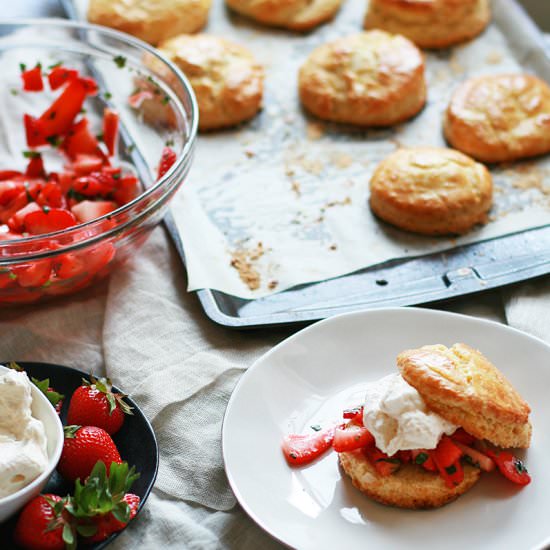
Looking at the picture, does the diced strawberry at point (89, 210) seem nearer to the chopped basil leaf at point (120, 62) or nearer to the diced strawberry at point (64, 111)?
the diced strawberry at point (64, 111)

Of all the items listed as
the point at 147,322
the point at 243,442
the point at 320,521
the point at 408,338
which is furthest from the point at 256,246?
the point at 320,521

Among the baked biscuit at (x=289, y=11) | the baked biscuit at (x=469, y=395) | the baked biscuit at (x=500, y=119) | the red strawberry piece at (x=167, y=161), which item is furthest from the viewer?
the baked biscuit at (x=289, y=11)

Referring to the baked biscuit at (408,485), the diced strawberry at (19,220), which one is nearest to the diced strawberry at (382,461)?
the baked biscuit at (408,485)

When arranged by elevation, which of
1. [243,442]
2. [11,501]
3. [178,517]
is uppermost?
[11,501]

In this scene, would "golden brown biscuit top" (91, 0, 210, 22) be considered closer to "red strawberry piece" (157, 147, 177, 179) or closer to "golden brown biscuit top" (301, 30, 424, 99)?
"golden brown biscuit top" (301, 30, 424, 99)

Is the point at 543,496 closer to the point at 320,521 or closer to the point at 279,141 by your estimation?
the point at 320,521

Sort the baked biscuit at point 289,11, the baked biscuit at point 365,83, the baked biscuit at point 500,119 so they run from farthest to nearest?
the baked biscuit at point 289,11
the baked biscuit at point 365,83
the baked biscuit at point 500,119
